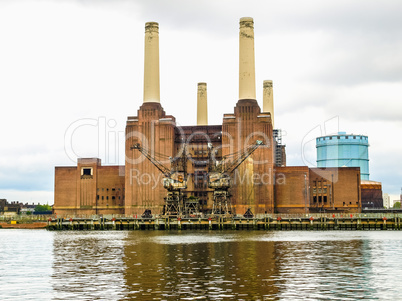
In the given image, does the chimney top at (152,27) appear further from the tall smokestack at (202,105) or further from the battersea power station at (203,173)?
the tall smokestack at (202,105)

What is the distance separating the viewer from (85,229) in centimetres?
12775

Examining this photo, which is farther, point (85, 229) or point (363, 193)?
point (363, 193)

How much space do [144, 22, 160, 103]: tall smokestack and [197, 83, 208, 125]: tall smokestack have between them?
→ 22.5m

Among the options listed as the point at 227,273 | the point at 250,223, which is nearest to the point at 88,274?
the point at 227,273

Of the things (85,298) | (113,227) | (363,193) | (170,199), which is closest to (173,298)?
(85,298)

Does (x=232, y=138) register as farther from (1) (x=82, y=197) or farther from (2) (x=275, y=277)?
(2) (x=275, y=277)

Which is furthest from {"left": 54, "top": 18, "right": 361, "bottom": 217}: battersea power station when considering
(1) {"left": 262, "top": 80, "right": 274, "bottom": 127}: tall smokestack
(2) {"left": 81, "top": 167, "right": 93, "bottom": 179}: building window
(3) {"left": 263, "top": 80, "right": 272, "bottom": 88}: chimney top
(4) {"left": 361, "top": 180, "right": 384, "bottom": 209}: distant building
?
(4) {"left": 361, "top": 180, "right": 384, "bottom": 209}: distant building

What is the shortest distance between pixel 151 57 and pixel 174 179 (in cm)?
2815

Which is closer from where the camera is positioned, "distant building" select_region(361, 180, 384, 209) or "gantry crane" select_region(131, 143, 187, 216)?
"gantry crane" select_region(131, 143, 187, 216)

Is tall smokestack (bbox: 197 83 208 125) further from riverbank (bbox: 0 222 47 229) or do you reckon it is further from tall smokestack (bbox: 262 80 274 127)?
riverbank (bbox: 0 222 47 229)

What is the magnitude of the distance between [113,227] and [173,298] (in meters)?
92.2

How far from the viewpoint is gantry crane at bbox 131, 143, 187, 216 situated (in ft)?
438

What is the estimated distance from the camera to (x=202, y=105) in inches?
6339

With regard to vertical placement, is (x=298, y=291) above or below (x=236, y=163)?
below
